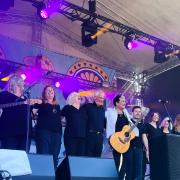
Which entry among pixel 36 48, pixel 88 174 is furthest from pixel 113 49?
pixel 88 174

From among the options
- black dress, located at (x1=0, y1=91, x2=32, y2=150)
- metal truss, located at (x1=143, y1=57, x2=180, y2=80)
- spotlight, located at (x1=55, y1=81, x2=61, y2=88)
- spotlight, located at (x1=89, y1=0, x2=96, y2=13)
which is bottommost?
black dress, located at (x1=0, y1=91, x2=32, y2=150)

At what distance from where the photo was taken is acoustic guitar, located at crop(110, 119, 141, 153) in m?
4.76

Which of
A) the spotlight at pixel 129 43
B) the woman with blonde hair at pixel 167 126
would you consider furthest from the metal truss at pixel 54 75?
the woman with blonde hair at pixel 167 126

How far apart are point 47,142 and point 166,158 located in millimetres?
1876

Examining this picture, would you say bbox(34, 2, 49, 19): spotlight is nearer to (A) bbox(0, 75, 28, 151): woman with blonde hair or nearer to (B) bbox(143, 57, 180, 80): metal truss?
(A) bbox(0, 75, 28, 151): woman with blonde hair

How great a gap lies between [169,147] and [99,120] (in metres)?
1.88

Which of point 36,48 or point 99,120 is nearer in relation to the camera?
point 99,120

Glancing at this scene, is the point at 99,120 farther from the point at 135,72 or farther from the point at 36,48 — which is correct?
the point at 135,72

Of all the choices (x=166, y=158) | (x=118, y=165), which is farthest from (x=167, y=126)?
(x=166, y=158)

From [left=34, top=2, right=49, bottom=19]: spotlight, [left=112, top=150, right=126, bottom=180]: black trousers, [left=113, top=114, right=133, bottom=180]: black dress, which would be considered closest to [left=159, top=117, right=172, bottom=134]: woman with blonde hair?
[left=113, top=114, right=133, bottom=180]: black dress

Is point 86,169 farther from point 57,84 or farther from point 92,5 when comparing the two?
point 92,5

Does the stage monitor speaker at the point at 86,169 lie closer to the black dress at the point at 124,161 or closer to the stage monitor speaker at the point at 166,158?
the stage monitor speaker at the point at 166,158

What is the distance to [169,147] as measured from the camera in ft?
9.73

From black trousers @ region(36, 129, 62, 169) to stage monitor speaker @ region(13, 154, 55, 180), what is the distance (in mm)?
1239
